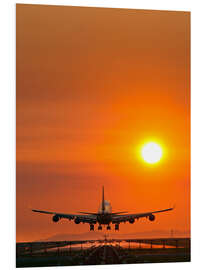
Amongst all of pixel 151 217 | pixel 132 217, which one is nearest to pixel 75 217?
pixel 132 217

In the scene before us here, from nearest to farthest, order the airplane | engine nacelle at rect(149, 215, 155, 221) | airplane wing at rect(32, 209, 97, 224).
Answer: airplane wing at rect(32, 209, 97, 224)
the airplane
engine nacelle at rect(149, 215, 155, 221)

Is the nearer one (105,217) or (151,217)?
(151,217)

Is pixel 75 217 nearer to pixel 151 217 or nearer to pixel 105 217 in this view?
pixel 105 217

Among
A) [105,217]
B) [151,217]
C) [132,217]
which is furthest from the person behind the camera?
[105,217]

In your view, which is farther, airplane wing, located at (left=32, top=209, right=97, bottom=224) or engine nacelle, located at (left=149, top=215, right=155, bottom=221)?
engine nacelle, located at (left=149, top=215, right=155, bottom=221)

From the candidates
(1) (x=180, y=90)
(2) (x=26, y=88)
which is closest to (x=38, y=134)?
(2) (x=26, y=88)

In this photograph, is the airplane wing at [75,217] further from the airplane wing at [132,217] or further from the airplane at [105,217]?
the airplane wing at [132,217]

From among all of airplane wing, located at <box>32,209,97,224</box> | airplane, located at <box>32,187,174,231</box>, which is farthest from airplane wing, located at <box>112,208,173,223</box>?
airplane wing, located at <box>32,209,97,224</box>

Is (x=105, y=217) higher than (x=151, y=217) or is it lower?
lower

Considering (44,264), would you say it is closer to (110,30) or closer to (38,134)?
(38,134)

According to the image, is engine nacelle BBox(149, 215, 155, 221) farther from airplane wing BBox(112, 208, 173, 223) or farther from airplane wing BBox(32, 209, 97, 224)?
airplane wing BBox(32, 209, 97, 224)

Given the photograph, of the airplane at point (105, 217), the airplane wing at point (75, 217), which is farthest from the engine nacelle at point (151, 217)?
the airplane wing at point (75, 217)
